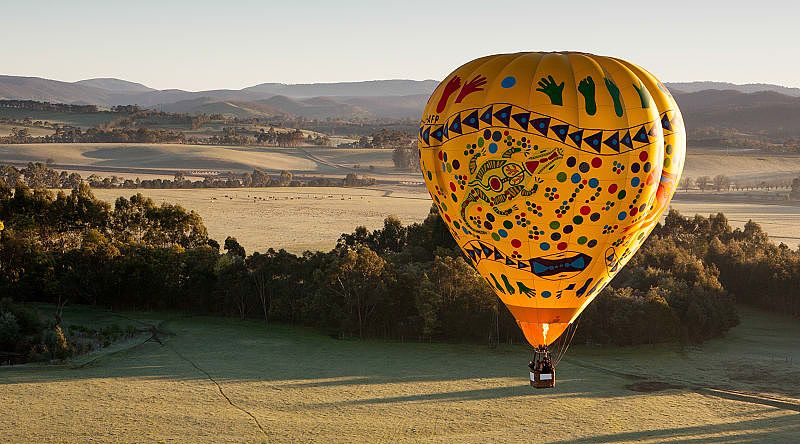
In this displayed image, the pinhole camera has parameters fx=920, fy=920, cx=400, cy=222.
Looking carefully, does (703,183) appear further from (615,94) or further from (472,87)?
(472,87)

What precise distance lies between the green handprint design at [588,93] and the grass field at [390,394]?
10.8 metres

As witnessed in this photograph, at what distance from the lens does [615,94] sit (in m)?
21.1

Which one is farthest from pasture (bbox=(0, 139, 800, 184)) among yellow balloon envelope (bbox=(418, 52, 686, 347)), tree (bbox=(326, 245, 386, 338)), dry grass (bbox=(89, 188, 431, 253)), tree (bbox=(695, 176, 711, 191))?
yellow balloon envelope (bbox=(418, 52, 686, 347))

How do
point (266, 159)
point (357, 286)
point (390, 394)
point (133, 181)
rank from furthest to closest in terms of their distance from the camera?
1. point (266, 159)
2. point (133, 181)
3. point (357, 286)
4. point (390, 394)

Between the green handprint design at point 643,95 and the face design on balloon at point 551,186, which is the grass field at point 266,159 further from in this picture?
the green handprint design at point 643,95

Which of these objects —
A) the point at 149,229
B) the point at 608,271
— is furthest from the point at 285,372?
the point at 149,229

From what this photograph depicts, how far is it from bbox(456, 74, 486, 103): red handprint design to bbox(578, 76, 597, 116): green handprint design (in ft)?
7.46

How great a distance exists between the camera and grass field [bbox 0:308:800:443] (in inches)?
1090

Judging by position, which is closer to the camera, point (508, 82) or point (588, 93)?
point (588, 93)

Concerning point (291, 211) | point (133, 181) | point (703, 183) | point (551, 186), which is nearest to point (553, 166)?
point (551, 186)

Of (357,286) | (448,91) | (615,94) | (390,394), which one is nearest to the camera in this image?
(615,94)

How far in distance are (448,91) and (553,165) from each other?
3.34m

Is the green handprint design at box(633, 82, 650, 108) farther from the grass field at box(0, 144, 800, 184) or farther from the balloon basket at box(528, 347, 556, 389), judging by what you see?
the grass field at box(0, 144, 800, 184)

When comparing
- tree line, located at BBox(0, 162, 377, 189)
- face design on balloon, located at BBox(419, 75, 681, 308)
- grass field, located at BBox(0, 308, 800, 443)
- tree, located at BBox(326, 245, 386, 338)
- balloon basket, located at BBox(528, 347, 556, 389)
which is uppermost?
face design on balloon, located at BBox(419, 75, 681, 308)
